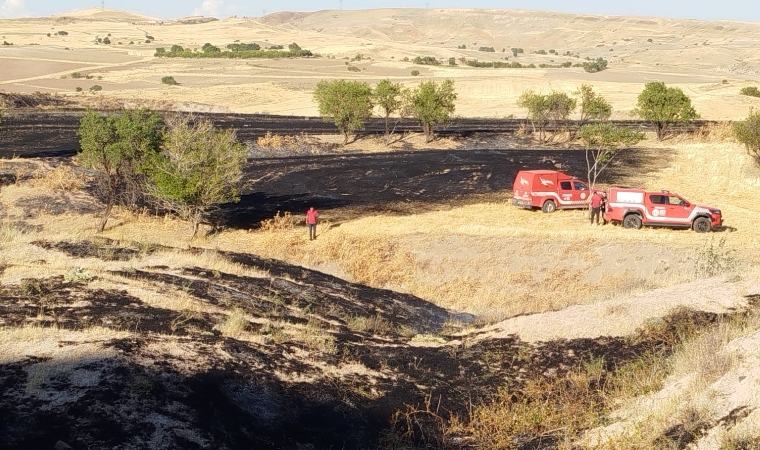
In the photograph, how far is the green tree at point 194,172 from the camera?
29750 mm

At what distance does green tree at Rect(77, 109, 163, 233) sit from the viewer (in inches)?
1222

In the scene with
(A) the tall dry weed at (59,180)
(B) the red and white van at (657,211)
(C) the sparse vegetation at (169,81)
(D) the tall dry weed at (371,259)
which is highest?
(C) the sparse vegetation at (169,81)

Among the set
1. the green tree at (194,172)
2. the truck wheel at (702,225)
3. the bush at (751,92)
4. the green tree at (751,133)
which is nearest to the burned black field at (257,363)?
the green tree at (194,172)

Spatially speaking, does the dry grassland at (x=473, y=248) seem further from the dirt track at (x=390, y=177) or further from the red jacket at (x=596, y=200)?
the dirt track at (x=390, y=177)

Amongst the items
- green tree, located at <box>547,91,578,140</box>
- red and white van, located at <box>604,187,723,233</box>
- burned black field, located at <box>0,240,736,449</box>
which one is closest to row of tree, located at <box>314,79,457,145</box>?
green tree, located at <box>547,91,578,140</box>

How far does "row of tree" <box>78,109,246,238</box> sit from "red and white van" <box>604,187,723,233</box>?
1646cm

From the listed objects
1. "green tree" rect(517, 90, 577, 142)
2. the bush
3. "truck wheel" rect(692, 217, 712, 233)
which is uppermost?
the bush

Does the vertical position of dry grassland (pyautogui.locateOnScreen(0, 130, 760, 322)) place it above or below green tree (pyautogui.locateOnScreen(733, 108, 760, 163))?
below

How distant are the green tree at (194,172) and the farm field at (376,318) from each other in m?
1.58

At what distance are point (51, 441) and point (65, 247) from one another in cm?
1355

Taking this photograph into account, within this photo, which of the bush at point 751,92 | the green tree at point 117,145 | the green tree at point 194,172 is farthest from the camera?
the bush at point 751,92

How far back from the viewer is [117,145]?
101ft

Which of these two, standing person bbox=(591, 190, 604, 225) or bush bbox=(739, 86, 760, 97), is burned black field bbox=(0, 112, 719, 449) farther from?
bush bbox=(739, 86, 760, 97)

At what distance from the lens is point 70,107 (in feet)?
259
